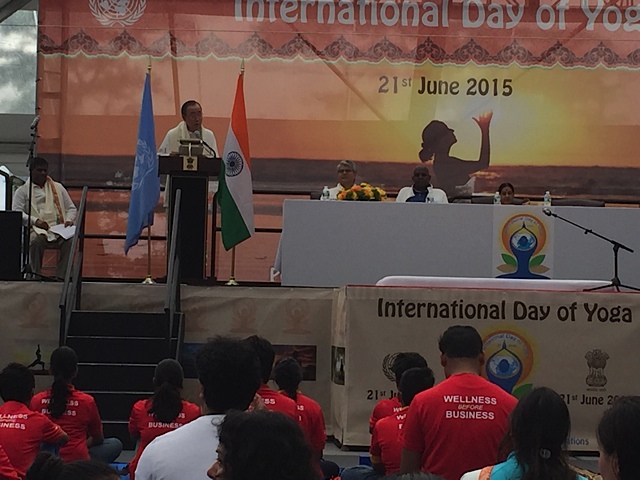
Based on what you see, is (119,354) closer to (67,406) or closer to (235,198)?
(235,198)

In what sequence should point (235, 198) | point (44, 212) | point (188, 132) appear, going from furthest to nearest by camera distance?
point (44, 212) → point (188, 132) → point (235, 198)

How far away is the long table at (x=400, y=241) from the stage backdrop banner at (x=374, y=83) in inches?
126

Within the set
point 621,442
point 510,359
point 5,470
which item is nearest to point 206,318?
point 510,359

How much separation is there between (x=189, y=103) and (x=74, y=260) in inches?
84.2

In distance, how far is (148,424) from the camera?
22.1ft

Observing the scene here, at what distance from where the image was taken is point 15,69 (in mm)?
20844

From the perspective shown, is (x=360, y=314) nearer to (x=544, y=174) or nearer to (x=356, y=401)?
(x=356, y=401)

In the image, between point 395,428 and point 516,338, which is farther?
point 516,338

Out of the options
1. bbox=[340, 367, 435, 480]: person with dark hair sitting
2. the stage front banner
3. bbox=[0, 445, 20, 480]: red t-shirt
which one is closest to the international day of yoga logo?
the stage front banner

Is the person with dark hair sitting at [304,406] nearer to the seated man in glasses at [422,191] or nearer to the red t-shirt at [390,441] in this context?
the red t-shirt at [390,441]

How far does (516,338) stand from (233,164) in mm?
3610

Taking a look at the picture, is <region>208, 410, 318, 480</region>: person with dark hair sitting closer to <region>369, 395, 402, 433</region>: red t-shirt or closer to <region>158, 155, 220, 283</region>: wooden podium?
<region>369, 395, 402, 433</region>: red t-shirt

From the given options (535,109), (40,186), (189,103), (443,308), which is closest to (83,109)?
(40,186)

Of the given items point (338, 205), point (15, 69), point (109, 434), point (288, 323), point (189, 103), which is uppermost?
point (15, 69)
